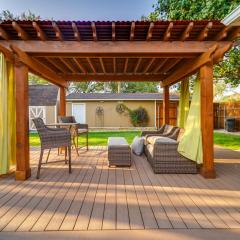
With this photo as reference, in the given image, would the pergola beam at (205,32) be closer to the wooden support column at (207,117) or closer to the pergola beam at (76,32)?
the wooden support column at (207,117)

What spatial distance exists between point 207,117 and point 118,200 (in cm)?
249

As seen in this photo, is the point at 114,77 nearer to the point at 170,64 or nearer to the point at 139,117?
the point at 170,64

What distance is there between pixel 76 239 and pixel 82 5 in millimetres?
14844

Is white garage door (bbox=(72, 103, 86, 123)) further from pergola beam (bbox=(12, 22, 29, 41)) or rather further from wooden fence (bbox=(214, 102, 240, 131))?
pergola beam (bbox=(12, 22, 29, 41))

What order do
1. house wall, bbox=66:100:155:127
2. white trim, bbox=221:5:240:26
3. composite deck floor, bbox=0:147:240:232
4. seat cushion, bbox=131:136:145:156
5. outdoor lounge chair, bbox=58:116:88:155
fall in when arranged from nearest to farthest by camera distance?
composite deck floor, bbox=0:147:240:232, white trim, bbox=221:5:240:26, seat cushion, bbox=131:136:145:156, outdoor lounge chair, bbox=58:116:88:155, house wall, bbox=66:100:155:127

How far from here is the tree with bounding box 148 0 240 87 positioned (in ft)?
29.6

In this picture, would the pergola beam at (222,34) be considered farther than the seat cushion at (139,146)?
No

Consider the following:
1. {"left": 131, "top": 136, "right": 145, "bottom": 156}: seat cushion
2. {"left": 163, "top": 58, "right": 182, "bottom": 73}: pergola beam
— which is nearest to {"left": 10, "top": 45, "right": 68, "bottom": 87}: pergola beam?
{"left": 131, "top": 136, "right": 145, "bottom": 156}: seat cushion

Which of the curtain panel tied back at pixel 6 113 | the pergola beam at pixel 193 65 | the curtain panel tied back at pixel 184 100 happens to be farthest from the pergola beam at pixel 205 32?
the curtain panel tied back at pixel 6 113

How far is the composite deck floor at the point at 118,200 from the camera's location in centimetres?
311

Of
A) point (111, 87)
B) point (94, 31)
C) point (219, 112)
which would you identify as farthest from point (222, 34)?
point (111, 87)

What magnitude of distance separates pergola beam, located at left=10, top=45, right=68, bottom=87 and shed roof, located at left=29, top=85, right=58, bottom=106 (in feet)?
36.8

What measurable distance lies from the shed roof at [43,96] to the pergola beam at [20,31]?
50.9ft

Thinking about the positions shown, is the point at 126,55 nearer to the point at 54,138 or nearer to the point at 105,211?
the point at 54,138
